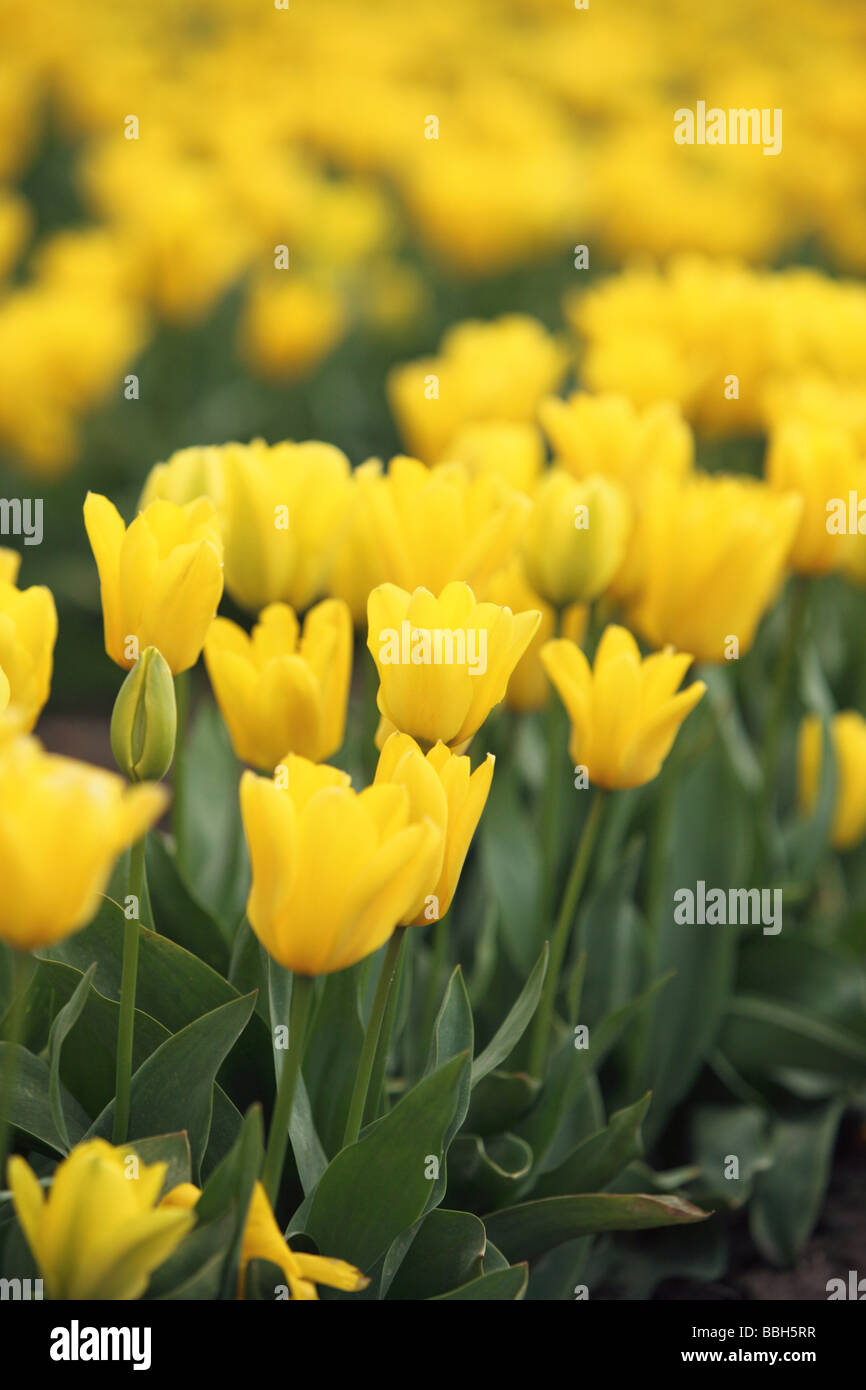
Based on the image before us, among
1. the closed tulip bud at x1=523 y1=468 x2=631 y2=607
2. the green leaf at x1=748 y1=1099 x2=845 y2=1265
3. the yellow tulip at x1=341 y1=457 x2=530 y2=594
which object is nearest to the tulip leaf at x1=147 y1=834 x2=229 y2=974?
the yellow tulip at x1=341 y1=457 x2=530 y2=594

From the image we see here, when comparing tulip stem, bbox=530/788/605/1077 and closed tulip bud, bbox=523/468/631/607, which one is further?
closed tulip bud, bbox=523/468/631/607

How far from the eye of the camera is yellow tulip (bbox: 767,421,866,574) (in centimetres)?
188

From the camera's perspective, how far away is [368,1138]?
119 centimetres

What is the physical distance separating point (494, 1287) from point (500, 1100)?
0.32m

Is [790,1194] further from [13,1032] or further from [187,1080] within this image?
[13,1032]

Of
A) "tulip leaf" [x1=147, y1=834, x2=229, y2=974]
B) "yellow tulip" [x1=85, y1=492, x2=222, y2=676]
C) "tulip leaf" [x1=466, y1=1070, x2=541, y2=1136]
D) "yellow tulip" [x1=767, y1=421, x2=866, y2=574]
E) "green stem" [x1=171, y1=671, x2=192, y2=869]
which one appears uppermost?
"yellow tulip" [x1=767, y1=421, x2=866, y2=574]

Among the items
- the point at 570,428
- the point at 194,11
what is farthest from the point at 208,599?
the point at 194,11

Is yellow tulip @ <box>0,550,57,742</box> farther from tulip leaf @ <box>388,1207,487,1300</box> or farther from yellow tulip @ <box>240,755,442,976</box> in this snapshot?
tulip leaf @ <box>388,1207,487,1300</box>

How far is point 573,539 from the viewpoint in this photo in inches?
62.7

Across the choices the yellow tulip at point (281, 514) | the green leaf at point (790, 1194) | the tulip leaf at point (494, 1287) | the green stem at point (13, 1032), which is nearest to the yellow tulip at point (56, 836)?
the green stem at point (13, 1032)

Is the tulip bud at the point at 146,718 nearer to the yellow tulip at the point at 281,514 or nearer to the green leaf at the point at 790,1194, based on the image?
the yellow tulip at the point at 281,514

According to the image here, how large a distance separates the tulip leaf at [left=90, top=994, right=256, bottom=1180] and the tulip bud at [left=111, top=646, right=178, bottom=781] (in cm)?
22
